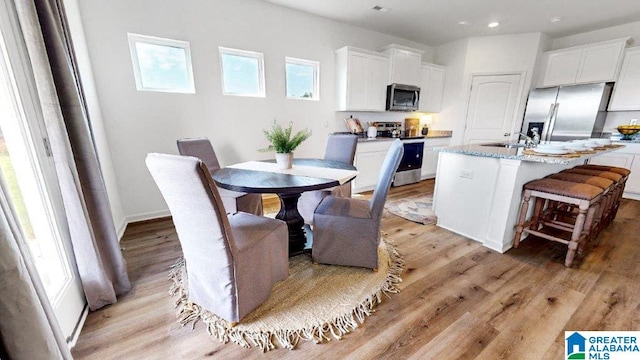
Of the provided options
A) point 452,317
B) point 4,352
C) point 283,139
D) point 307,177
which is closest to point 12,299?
point 4,352

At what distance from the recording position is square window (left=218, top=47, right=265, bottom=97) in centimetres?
318

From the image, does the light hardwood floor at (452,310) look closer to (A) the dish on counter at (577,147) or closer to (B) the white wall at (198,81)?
(A) the dish on counter at (577,147)

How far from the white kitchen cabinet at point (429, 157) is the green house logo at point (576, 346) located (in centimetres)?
360

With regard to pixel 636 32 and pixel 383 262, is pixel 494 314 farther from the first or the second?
pixel 636 32

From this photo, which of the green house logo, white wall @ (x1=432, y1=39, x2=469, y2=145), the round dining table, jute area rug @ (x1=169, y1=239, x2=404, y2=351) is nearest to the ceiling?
white wall @ (x1=432, y1=39, x2=469, y2=145)

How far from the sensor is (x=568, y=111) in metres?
4.02

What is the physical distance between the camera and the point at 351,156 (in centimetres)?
282

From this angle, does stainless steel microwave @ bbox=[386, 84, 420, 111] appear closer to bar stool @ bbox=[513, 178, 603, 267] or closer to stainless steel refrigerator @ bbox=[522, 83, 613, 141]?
stainless steel refrigerator @ bbox=[522, 83, 613, 141]

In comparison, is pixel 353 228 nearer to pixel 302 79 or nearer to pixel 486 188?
pixel 486 188

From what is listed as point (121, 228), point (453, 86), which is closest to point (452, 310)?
point (121, 228)

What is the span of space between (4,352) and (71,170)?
991 millimetres

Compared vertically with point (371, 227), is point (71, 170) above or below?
above

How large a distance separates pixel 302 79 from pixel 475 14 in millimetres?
2689

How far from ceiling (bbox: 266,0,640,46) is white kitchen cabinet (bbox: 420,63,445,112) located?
24.8 inches
